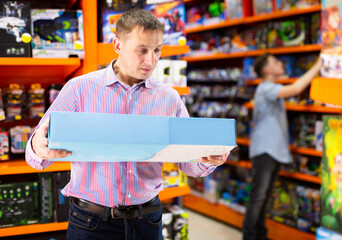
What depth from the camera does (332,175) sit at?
7.89 feet

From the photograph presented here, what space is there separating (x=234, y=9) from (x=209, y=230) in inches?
102

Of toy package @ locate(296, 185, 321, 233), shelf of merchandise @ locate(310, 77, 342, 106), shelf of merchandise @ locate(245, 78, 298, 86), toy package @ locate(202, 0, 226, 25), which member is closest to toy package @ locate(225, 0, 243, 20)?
toy package @ locate(202, 0, 226, 25)

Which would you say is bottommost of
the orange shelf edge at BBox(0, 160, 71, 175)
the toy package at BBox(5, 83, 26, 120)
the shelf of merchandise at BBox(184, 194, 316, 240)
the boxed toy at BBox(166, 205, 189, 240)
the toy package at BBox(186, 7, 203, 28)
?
the shelf of merchandise at BBox(184, 194, 316, 240)

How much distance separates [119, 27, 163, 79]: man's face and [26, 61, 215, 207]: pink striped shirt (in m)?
0.12

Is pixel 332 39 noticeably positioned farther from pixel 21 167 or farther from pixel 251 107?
pixel 251 107

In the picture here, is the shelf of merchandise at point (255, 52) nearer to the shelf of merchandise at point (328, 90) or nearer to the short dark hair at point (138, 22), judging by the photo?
the shelf of merchandise at point (328, 90)

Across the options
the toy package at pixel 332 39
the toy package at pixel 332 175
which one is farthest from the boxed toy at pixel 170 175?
the toy package at pixel 332 39

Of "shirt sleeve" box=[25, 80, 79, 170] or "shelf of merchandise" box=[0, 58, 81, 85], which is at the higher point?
"shelf of merchandise" box=[0, 58, 81, 85]

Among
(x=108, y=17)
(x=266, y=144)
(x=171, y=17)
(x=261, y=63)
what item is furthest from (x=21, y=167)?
(x=261, y=63)

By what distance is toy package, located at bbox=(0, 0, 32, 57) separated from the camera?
2.28m

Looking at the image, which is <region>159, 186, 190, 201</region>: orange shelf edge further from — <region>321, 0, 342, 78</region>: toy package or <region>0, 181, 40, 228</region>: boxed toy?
<region>321, 0, 342, 78</region>: toy package

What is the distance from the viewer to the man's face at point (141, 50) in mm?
1573

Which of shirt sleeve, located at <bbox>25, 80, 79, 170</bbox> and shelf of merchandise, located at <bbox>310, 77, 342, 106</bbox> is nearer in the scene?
shirt sleeve, located at <bbox>25, 80, 79, 170</bbox>

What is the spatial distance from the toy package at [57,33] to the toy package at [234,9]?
2945mm
